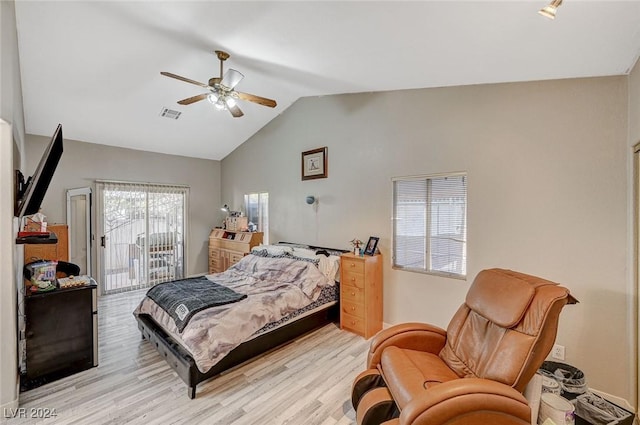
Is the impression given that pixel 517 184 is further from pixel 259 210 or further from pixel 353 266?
pixel 259 210

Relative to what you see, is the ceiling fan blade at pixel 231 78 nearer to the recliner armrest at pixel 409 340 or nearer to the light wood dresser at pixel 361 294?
the light wood dresser at pixel 361 294

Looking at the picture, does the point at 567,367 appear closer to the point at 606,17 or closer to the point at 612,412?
the point at 612,412

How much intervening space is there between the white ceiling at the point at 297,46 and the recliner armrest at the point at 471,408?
218cm

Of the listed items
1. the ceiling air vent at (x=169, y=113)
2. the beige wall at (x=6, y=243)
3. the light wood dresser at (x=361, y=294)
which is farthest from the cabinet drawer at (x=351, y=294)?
the ceiling air vent at (x=169, y=113)

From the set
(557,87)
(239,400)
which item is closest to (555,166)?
(557,87)

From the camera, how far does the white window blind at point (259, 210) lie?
5.60 metres

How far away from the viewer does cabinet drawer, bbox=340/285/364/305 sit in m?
3.45

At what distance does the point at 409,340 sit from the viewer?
7.23 ft

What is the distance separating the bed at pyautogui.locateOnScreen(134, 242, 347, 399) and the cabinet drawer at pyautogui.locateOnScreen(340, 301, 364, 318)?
22cm

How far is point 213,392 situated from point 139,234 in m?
4.33

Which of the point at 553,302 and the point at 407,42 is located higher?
the point at 407,42

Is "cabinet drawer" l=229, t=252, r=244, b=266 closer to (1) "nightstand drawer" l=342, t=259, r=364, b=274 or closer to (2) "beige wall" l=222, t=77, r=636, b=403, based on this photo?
(2) "beige wall" l=222, t=77, r=636, b=403

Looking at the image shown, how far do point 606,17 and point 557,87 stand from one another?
949mm

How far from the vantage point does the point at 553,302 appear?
1.57 metres
